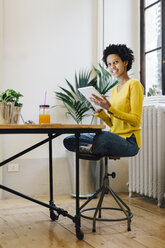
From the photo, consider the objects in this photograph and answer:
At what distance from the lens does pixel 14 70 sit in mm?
3611

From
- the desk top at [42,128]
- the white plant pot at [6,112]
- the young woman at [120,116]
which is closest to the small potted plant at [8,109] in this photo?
the white plant pot at [6,112]

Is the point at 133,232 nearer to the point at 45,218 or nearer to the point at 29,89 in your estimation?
the point at 45,218

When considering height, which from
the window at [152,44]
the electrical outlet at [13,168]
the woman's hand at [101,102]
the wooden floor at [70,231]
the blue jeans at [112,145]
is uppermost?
the window at [152,44]

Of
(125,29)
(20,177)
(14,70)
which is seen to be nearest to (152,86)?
(125,29)

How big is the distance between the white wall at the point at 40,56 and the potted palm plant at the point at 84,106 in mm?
122

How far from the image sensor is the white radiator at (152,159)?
3123mm

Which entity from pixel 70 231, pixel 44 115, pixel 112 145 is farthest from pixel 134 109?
pixel 70 231

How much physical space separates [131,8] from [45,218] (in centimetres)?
269

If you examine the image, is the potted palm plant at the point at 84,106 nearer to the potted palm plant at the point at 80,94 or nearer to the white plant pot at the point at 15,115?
the potted palm plant at the point at 80,94

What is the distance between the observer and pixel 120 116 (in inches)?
92.4

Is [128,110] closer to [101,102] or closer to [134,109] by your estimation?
[134,109]

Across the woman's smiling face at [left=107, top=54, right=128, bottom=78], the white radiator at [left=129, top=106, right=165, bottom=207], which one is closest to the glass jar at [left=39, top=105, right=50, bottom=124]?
the woman's smiling face at [left=107, top=54, right=128, bottom=78]

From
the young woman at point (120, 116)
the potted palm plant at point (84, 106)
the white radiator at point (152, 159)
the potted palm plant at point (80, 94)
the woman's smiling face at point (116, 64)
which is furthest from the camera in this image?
the potted palm plant at point (80, 94)

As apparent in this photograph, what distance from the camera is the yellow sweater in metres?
2.36
